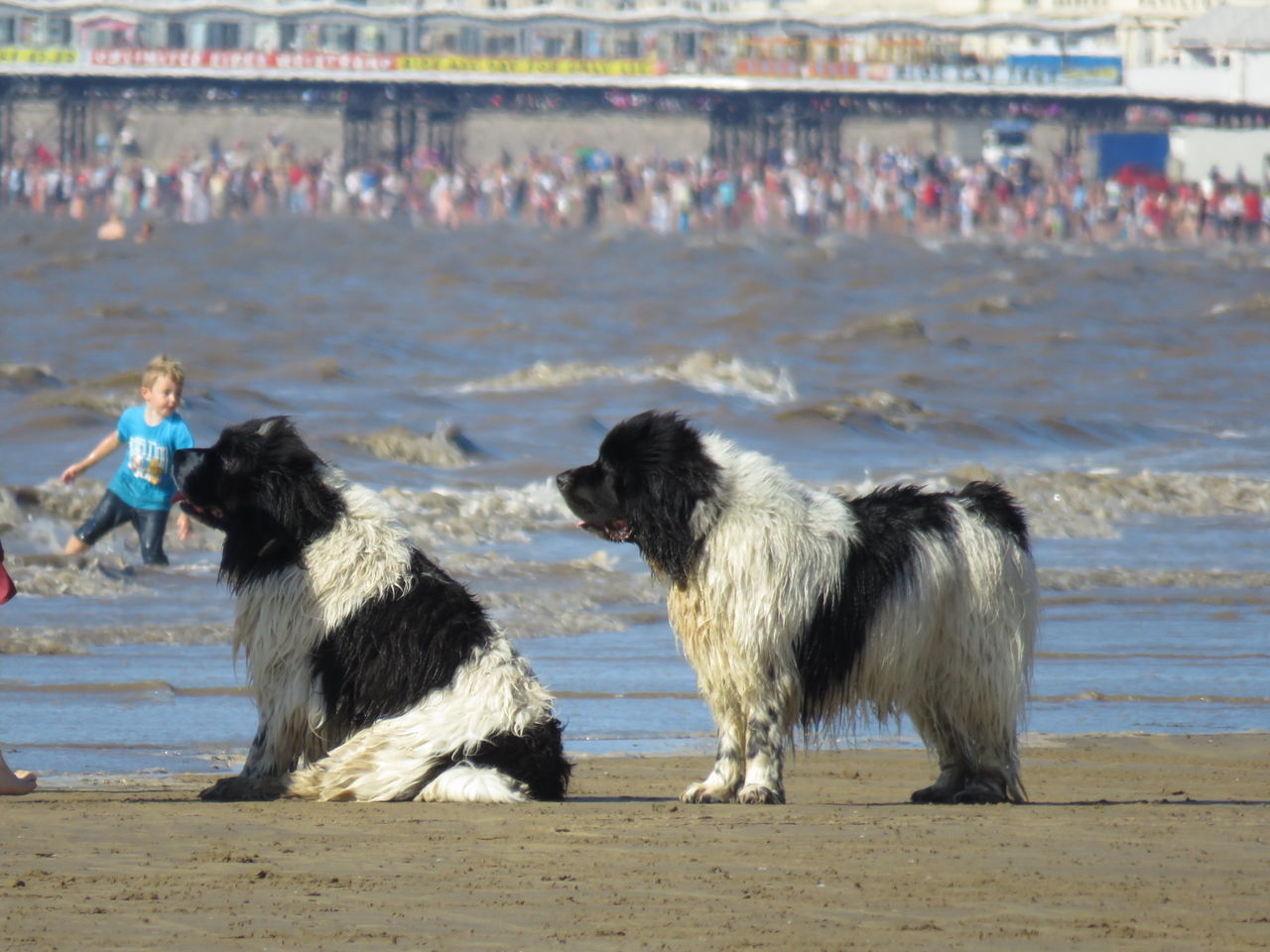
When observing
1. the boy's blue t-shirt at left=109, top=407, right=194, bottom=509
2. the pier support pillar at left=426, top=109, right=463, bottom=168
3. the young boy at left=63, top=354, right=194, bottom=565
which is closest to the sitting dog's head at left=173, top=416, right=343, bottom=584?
the young boy at left=63, top=354, right=194, bottom=565

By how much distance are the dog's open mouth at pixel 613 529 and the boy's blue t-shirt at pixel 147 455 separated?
12.0 feet

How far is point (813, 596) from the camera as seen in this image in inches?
234

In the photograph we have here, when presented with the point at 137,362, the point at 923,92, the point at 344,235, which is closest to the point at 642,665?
the point at 137,362

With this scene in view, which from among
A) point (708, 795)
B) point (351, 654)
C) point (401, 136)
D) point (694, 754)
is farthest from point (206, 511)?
point (401, 136)

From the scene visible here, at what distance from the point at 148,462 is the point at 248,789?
3964 millimetres

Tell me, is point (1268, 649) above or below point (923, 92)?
below

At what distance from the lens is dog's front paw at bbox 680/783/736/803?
19.8ft

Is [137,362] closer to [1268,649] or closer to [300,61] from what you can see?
[1268,649]

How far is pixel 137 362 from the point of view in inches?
1080

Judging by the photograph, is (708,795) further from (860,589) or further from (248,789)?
(248,789)

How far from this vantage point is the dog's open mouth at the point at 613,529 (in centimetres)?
614

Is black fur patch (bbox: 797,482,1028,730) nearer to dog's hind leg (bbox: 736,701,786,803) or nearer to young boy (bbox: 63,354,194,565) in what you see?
dog's hind leg (bbox: 736,701,786,803)

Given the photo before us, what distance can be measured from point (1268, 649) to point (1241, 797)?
373cm

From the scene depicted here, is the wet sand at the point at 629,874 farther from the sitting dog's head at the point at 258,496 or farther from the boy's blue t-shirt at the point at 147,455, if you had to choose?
the boy's blue t-shirt at the point at 147,455
